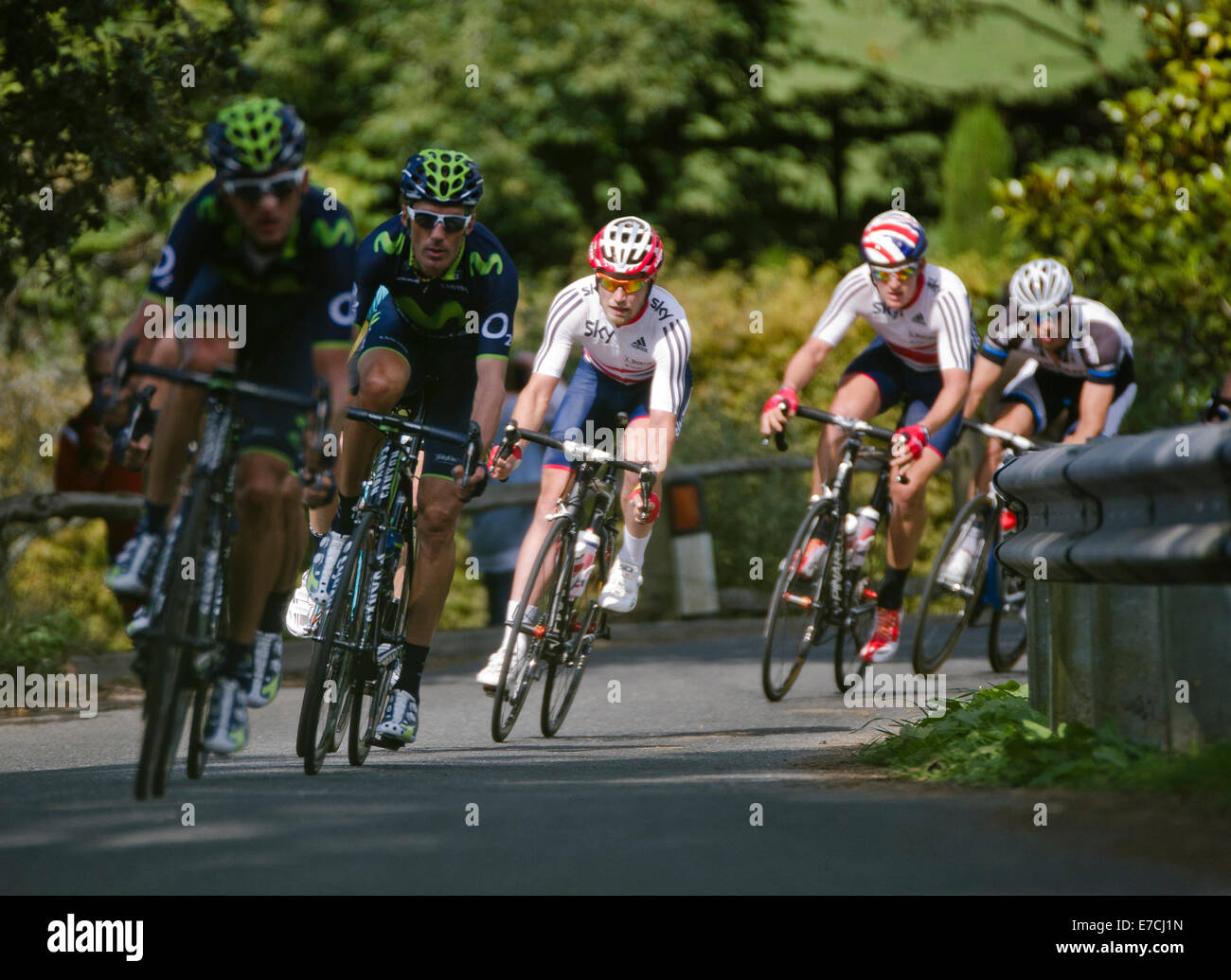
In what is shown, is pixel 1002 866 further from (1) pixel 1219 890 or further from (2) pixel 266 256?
(2) pixel 266 256

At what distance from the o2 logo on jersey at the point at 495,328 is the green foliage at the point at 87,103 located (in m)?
4.39

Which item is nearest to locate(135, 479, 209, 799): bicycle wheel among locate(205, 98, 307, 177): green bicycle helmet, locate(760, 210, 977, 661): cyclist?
locate(205, 98, 307, 177): green bicycle helmet

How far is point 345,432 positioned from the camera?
789cm

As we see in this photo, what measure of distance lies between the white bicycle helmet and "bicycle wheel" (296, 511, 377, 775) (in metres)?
5.13

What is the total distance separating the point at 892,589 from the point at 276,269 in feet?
Result: 17.7

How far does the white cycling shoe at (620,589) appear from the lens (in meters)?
8.50

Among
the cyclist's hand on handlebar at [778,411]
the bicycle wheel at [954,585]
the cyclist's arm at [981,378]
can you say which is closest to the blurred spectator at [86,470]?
the cyclist's hand on handlebar at [778,411]

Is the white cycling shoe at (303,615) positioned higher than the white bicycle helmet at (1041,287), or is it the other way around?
the white bicycle helmet at (1041,287)

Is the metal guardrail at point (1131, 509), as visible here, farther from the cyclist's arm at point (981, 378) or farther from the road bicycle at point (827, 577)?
the cyclist's arm at point (981, 378)

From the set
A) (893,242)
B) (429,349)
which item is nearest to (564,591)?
(429,349)

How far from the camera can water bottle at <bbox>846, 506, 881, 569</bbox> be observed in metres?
10.1

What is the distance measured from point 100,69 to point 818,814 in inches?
295

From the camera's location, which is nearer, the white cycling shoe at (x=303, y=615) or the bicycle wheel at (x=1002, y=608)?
the white cycling shoe at (x=303, y=615)

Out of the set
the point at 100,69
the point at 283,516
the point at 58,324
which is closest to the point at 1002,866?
the point at 283,516
